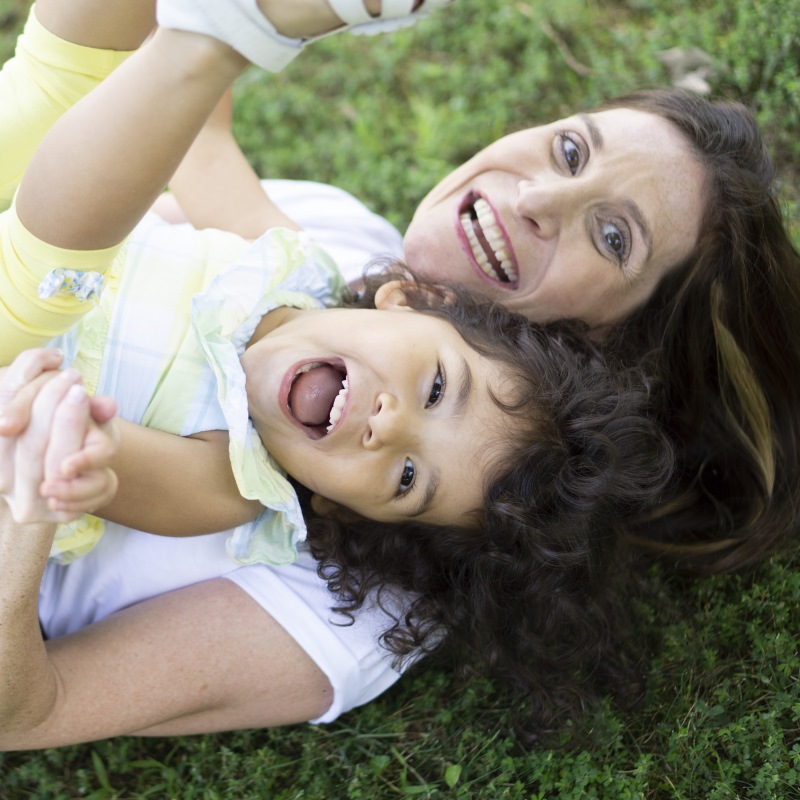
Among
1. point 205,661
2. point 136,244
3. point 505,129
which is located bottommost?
point 205,661

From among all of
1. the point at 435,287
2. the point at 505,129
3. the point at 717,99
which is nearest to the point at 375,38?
the point at 505,129

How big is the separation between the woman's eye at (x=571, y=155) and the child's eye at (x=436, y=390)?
88 cm

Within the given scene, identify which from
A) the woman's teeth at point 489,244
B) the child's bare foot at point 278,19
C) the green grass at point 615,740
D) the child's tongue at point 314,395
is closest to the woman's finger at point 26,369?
the child's bare foot at point 278,19

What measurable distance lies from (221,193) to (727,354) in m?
1.73

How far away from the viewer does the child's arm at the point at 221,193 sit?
9.53 ft

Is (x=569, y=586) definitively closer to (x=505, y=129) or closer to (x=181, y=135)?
(x=181, y=135)

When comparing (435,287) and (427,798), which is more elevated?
(435,287)

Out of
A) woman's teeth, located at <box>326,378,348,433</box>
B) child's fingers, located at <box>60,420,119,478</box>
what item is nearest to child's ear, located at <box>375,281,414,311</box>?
woman's teeth, located at <box>326,378,348,433</box>

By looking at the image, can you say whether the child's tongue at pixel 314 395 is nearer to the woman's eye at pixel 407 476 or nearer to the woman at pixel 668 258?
the woman's eye at pixel 407 476

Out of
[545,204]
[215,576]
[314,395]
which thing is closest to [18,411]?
[314,395]

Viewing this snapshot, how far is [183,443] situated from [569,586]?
3.65 feet

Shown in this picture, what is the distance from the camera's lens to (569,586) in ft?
8.06

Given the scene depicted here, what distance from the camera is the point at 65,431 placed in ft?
4.69

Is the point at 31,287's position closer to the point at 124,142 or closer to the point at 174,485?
the point at 124,142
